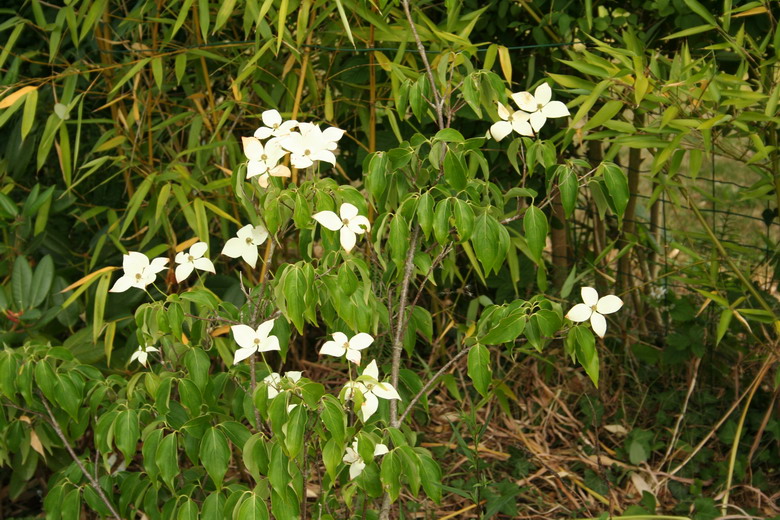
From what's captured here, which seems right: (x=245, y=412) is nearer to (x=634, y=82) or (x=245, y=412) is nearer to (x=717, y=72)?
(x=634, y=82)

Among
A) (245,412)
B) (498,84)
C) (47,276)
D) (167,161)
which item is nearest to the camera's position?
(498,84)

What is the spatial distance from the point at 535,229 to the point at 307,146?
342 mm

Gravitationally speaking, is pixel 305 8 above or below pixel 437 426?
above

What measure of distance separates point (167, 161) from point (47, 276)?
1.55 ft

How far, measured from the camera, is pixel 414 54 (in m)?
1.99

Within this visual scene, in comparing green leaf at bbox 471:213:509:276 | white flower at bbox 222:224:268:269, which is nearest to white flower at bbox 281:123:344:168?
white flower at bbox 222:224:268:269

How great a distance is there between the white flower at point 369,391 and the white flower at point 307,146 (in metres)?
0.30

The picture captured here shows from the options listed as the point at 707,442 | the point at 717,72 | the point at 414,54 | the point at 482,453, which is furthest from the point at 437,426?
the point at 717,72

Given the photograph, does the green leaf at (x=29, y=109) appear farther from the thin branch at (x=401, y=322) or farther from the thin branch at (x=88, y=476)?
the thin branch at (x=401, y=322)

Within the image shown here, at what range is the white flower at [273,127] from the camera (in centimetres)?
130

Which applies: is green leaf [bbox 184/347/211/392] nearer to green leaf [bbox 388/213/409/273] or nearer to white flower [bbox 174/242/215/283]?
white flower [bbox 174/242/215/283]

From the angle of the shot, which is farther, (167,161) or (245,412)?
(167,161)

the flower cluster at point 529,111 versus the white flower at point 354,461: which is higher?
the flower cluster at point 529,111

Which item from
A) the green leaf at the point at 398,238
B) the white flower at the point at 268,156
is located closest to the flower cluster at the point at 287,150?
the white flower at the point at 268,156
